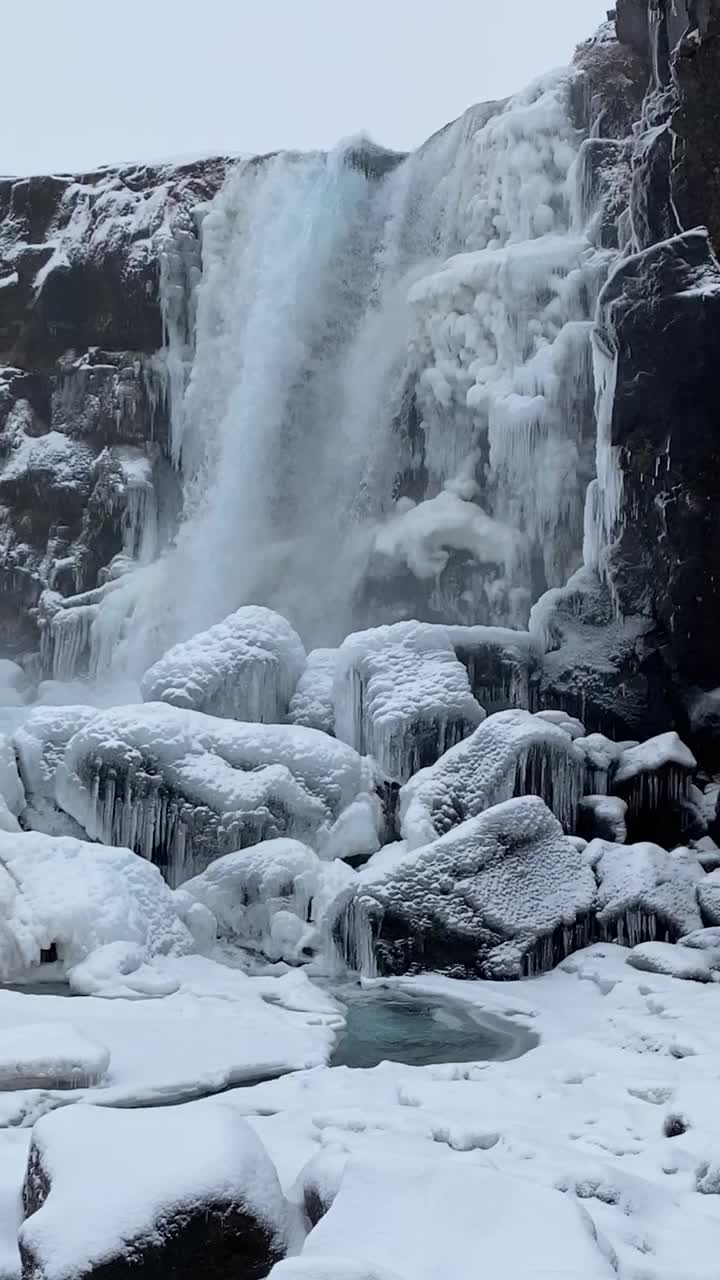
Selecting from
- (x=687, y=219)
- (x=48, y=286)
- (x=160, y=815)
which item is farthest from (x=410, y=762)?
(x=48, y=286)

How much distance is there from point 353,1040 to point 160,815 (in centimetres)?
427

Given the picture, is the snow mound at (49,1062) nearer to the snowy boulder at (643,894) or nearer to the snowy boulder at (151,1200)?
the snowy boulder at (151,1200)

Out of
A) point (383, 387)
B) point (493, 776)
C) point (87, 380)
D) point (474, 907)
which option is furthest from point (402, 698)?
point (87, 380)

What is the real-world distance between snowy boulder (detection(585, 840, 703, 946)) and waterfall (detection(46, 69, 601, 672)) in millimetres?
7150

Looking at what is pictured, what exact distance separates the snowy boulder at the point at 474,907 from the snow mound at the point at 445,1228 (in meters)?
5.55

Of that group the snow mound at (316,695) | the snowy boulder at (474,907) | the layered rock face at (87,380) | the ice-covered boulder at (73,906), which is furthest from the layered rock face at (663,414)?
the layered rock face at (87,380)

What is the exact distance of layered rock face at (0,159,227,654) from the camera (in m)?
21.6

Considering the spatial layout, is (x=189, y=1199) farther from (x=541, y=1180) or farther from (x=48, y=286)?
(x=48, y=286)

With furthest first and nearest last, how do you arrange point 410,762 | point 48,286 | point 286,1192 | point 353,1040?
1. point 48,286
2. point 410,762
3. point 353,1040
4. point 286,1192

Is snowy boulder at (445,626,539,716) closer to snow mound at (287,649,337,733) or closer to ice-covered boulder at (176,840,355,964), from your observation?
snow mound at (287,649,337,733)

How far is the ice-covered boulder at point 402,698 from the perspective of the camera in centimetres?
1258

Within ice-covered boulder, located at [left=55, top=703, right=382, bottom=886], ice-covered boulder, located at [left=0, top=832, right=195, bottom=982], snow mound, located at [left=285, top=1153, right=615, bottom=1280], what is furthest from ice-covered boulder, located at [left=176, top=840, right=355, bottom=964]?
snow mound, located at [left=285, top=1153, right=615, bottom=1280]

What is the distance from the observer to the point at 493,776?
11.2 m

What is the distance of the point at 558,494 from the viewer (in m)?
16.8
